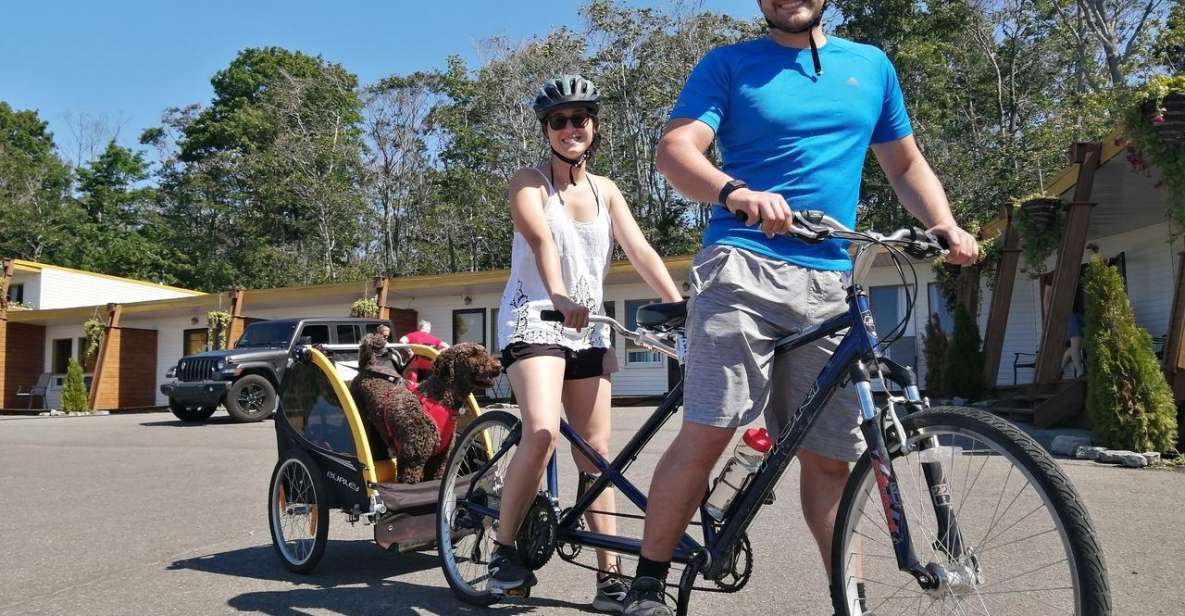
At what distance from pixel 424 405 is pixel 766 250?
241 cm

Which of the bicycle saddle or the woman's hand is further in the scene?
the woman's hand

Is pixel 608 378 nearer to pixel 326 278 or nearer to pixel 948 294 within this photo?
pixel 948 294

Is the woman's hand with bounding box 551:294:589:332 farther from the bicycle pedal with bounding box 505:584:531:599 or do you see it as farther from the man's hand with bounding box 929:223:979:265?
the man's hand with bounding box 929:223:979:265

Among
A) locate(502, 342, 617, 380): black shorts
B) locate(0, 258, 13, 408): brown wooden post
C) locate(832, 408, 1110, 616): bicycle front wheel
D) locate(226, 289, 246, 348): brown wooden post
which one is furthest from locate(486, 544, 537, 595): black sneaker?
locate(0, 258, 13, 408): brown wooden post

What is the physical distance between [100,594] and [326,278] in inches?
1508

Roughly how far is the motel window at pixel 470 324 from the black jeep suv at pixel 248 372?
728 cm

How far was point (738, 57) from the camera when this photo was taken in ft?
8.91

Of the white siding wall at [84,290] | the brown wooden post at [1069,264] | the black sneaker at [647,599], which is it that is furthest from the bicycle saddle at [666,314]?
the white siding wall at [84,290]

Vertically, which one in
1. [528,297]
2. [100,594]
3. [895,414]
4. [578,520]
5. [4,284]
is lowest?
[100,594]

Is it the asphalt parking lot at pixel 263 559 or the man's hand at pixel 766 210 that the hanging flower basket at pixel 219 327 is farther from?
the man's hand at pixel 766 210

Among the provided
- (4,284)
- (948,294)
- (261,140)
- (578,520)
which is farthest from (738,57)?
(261,140)

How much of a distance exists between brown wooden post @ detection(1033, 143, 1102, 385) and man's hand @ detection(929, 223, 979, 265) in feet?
32.2

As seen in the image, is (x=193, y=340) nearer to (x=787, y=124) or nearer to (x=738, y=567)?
(x=738, y=567)

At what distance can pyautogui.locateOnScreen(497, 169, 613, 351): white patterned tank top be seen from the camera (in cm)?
357
